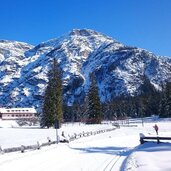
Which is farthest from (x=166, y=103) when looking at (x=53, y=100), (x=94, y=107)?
(x=53, y=100)

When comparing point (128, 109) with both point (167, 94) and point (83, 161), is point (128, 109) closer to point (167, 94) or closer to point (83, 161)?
point (167, 94)

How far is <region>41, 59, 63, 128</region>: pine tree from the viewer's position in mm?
80250

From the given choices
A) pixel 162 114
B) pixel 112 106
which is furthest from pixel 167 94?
pixel 112 106

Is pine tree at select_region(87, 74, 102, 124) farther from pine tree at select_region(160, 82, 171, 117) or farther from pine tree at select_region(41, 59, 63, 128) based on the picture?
pine tree at select_region(160, 82, 171, 117)

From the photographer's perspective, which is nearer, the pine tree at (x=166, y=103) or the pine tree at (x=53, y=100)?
the pine tree at (x=53, y=100)

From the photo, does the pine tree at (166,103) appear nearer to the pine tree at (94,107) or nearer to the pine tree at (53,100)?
the pine tree at (94,107)

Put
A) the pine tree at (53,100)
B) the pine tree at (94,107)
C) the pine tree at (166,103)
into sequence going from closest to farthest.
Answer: the pine tree at (53,100)
the pine tree at (94,107)
the pine tree at (166,103)

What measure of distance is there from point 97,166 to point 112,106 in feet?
495

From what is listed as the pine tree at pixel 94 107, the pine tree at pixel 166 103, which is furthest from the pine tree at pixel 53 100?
the pine tree at pixel 166 103

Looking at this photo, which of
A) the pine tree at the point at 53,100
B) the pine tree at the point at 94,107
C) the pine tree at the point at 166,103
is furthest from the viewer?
the pine tree at the point at 166,103

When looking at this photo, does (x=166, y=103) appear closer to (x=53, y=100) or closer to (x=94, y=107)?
(x=94, y=107)

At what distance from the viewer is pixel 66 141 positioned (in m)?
44.9

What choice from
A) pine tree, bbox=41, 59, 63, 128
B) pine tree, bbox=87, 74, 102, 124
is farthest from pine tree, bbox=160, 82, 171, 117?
pine tree, bbox=41, 59, 63, 128

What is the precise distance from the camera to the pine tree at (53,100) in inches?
3159
